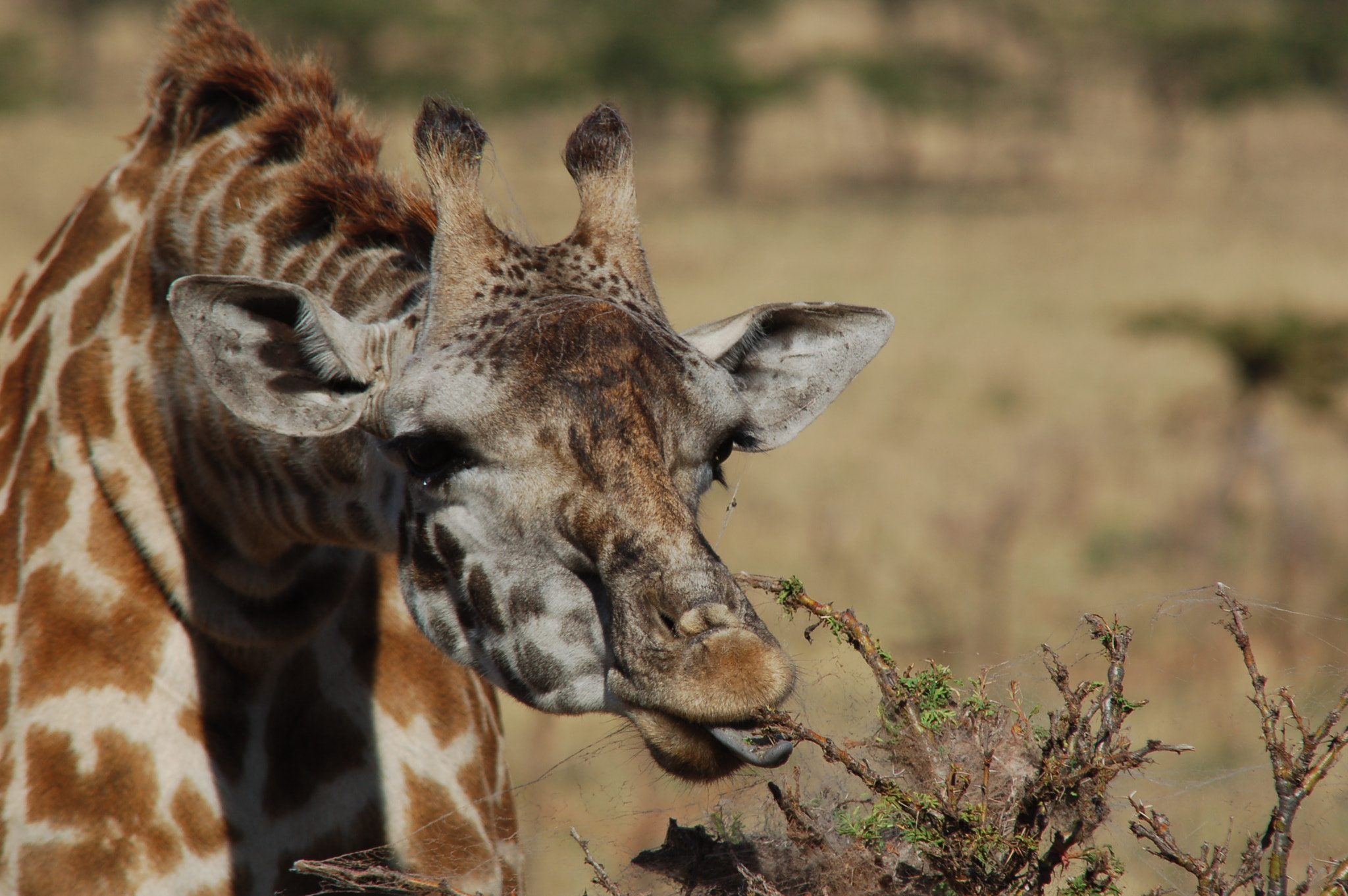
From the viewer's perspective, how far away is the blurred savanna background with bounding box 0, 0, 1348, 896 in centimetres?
621

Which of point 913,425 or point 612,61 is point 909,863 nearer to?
point 913,425

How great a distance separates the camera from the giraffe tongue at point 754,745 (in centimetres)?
256

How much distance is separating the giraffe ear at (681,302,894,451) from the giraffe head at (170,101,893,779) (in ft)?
0.65

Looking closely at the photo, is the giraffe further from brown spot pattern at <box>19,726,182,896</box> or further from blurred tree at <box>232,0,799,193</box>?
blurred tree at <box>232,0,799,193</box>

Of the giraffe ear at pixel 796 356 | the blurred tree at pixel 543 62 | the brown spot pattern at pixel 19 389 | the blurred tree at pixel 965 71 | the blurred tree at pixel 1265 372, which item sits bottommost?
the brown spot pattern at pixel 19 389

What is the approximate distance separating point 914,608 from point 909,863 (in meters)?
7.99

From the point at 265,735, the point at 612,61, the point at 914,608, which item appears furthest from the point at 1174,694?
the point at 612,61

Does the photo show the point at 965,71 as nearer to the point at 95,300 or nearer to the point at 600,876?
the point at 95,300

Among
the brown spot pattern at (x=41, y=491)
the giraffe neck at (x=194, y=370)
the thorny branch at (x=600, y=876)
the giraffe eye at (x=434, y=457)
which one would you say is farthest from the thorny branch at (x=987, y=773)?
the brown spot pattern at (x=41, y=491)

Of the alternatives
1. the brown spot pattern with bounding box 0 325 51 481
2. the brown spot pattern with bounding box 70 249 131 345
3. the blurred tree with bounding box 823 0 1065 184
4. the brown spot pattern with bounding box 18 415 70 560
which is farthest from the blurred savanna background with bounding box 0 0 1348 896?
the brown spot pattern with bounding box 18 415 70 560

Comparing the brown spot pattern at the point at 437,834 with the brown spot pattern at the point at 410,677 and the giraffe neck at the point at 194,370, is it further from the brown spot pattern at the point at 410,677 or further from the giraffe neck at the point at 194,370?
the giraffe neck at the point at 194,370

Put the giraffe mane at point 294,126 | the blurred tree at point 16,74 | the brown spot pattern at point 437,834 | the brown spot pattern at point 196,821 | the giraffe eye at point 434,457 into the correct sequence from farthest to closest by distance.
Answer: the blurred tree at point 16,74 < the brown spot pattern at point 437,834 < the giraffe mane at point 294,126 < the brown spot pattern at point 196,821 < the giraffe eye at point 434,457

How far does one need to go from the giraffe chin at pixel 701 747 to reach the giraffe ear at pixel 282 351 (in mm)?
1154

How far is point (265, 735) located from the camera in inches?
156
